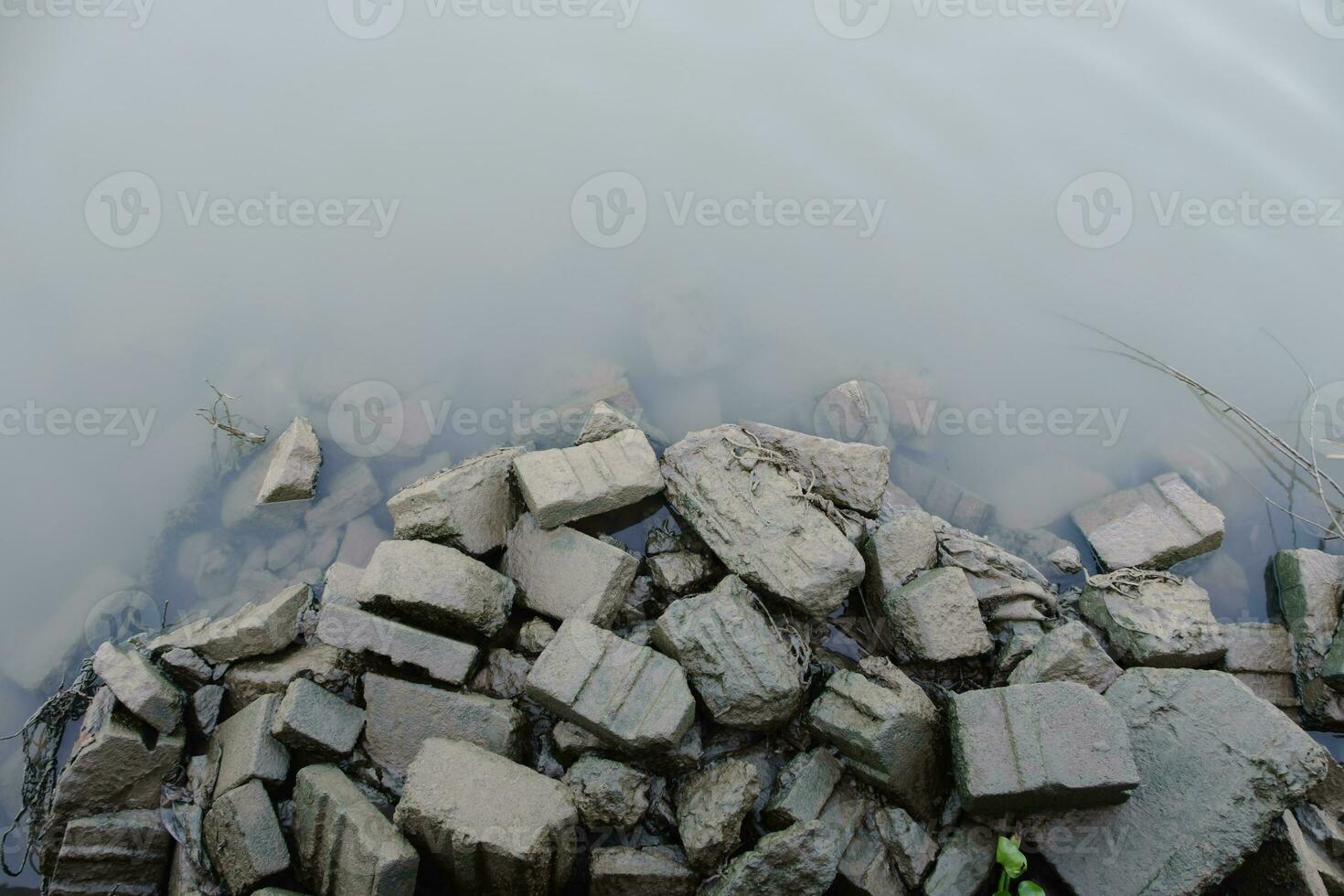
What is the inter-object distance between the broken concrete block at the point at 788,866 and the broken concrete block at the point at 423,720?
2.88ft

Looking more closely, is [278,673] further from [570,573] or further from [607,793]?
[607,793]

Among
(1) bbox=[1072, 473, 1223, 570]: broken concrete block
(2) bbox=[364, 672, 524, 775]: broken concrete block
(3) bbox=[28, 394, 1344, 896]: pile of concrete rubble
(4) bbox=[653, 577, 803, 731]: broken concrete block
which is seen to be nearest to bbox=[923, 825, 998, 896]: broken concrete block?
(3) bbox=[28, 394, 1344, 896]: pile of concrete rubble

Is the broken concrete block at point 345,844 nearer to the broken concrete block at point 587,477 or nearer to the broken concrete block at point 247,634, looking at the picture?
the broken concrete block at point 247,634

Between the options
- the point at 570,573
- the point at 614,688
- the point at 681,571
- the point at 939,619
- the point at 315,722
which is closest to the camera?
the point at 614,688

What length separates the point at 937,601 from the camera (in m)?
3.03

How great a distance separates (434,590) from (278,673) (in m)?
0.71

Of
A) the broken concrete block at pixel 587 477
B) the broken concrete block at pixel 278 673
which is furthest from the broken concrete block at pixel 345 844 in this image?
the broken concrete block at pixel 587 477

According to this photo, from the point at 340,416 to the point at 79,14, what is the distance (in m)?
2.97

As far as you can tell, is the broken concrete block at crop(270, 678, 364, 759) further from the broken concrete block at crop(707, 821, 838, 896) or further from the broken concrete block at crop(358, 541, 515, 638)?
the broken concrete block at crop(707, 821, 838, 896)

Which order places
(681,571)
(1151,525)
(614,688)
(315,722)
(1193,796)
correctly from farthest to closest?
(1151,525)
(681,571)
(315,722)
(614,688)
(1193,796)

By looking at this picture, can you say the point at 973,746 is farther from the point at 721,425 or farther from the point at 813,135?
the point at 813,135

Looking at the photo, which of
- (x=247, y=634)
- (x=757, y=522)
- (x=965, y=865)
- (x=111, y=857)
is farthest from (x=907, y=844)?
(x=111, y=857)

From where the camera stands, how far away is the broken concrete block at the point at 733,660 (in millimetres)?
2830

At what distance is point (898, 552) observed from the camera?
3176 millimetres
